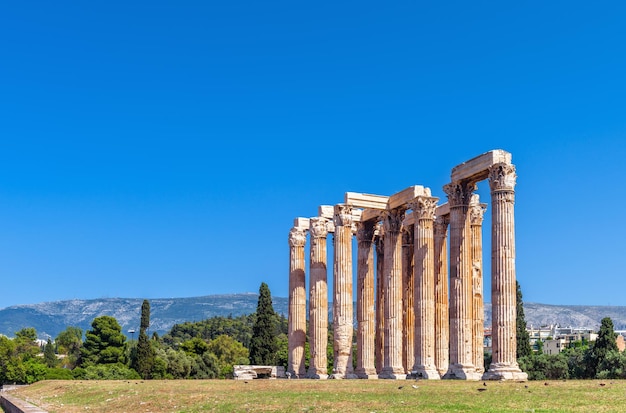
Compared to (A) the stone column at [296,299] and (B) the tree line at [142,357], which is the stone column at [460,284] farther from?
(B) the tree line at [142,357]

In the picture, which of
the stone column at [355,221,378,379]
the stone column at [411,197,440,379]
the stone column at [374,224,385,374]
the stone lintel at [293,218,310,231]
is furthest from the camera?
the stone lintel at [293,218,310,231]

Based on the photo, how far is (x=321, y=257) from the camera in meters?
63.6

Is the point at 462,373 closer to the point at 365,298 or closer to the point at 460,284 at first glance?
the point at 460,284

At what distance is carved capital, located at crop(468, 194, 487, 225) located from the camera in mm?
52938

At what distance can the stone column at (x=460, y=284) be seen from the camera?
157ft

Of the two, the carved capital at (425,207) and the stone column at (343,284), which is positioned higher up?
the carved capital at (425,207)

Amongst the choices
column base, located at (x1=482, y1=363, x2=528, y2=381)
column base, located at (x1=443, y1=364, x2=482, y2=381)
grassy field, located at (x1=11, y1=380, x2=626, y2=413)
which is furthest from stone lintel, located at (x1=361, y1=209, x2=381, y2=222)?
grassy field, located at (x1=11, y1=380, x2=626, y2=413)

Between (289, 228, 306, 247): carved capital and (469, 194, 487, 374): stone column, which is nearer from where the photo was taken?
(469, 194, 487, 374): stone column

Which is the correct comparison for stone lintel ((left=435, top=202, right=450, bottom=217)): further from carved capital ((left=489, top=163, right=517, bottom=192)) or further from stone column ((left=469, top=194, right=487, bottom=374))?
carved capital ((left=489, top=163, right=517, bottom=192))

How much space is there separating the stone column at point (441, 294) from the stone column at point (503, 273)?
9873mm

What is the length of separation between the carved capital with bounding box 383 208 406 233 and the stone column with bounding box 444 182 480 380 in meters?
8.87

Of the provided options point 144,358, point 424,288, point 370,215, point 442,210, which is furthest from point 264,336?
point 424,288

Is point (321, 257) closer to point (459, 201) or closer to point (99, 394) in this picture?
point (459, 201)

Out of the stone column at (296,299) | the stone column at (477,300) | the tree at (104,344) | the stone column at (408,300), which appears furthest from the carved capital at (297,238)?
the tree at (104,344)
